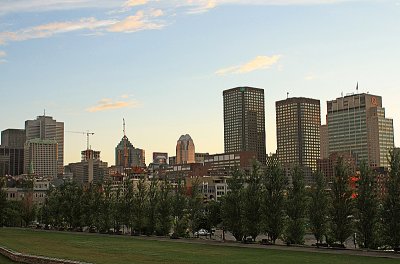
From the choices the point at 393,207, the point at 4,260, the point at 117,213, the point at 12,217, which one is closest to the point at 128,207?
the point at 117,213

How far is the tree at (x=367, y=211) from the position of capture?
58969 millimetres

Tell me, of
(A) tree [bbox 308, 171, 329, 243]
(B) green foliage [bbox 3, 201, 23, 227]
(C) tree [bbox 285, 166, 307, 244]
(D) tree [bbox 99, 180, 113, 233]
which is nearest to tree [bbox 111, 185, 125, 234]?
(D) tree [bbox 99, 180, 113, 233]

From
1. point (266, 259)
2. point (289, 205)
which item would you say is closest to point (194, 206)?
point (289, 205)

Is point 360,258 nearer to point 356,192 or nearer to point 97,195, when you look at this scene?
point 356,192

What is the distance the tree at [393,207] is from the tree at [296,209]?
11.4 m

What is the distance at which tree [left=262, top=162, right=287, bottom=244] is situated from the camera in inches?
2731

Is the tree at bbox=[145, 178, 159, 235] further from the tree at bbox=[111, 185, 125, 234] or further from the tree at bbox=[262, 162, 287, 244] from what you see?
the tree at bbox=[262, 162, 287, 244]

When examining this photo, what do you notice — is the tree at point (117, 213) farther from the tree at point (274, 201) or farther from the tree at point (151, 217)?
the tree at point (274, 201)

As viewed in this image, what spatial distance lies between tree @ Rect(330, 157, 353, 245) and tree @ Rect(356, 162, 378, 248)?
166 centimetres

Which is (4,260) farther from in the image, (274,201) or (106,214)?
(106,214)

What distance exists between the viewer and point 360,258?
162ft

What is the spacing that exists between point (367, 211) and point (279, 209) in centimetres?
1307

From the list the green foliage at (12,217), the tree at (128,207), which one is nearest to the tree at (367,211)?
the tree at (128,207)

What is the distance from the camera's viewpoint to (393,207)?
187 ft
